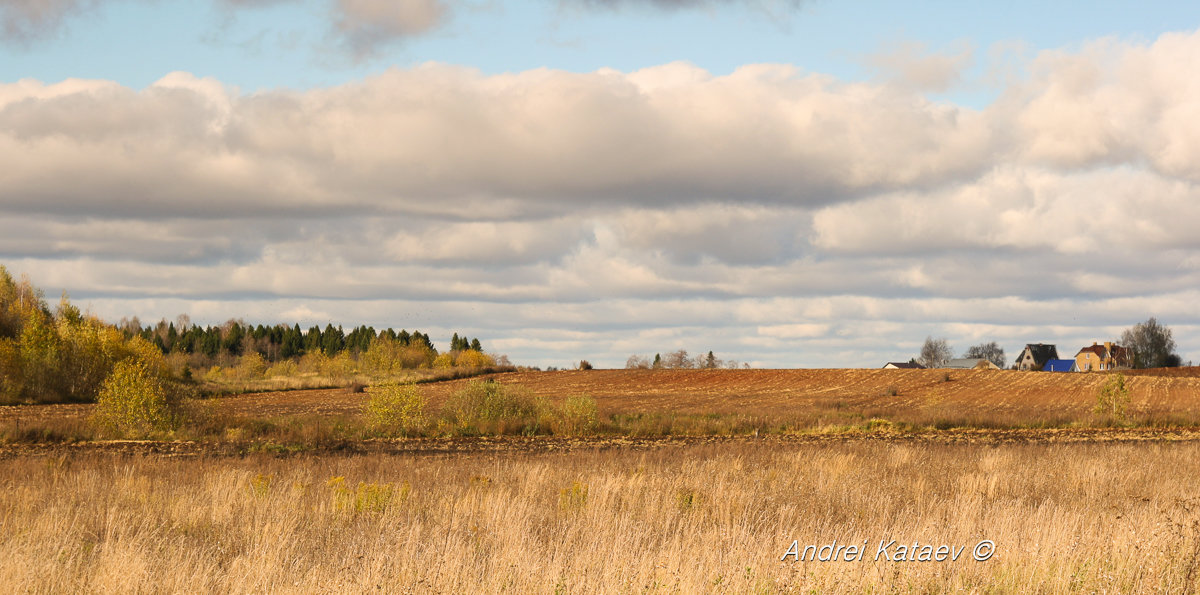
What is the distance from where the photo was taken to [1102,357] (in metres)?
147

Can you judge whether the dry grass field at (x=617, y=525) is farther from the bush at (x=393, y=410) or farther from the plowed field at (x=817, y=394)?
the plowed field at (x=817, y=394)

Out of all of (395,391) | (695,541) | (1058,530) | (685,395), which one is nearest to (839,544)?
(695,541)

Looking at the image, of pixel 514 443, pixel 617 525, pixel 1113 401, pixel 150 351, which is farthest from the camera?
pixel 150 351

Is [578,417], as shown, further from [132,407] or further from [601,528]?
[601,528]

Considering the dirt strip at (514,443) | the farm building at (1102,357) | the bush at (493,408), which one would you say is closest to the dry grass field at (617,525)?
the dirt strip at (514,443)

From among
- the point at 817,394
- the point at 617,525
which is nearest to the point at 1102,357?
the point at 817,394

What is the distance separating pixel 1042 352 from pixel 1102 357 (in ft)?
56.4

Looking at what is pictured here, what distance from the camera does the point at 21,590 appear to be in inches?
330

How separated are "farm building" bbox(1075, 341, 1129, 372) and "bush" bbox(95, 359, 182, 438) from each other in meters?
131

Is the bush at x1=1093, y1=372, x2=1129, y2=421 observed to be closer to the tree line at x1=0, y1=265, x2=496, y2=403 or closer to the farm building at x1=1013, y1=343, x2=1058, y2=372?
the tree line at x1=0, y1=265, x2=496, y2=403

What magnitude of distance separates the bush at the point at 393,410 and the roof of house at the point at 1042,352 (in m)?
147

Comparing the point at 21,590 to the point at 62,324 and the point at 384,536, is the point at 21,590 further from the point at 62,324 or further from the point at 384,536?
the point at 62,324

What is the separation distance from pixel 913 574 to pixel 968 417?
4410 centimetres

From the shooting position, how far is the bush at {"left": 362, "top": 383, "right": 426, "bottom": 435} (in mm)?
41250
